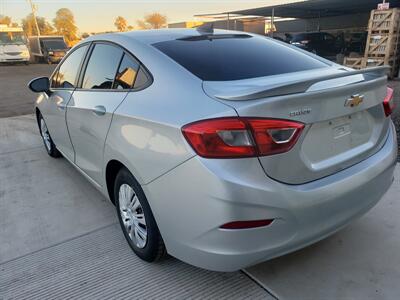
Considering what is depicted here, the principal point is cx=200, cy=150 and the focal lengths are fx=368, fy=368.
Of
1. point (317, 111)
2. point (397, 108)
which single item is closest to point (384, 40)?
point (397, 108)

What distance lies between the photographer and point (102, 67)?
298 centimetres

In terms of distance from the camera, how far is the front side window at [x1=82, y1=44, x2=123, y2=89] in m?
2.79

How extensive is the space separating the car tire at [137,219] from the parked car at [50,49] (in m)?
27.2

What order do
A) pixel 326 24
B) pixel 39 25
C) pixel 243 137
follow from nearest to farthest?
pixel 243 137
pixel 326 24
pixel 39 25

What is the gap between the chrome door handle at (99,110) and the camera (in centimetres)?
265

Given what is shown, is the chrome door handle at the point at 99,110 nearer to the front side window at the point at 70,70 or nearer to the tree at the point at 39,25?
the front side window at the point at 70,70

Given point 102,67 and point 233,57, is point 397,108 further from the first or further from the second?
point 102,67

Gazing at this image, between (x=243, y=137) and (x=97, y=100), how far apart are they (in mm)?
1469

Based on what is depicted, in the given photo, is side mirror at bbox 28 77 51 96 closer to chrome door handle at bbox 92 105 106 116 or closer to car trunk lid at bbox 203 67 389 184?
chrome door handle at bbox 92 105 106 116

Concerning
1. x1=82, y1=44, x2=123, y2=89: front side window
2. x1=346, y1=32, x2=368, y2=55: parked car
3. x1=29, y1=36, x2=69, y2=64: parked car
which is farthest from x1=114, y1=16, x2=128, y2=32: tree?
x1=82, y1=44, x2=123, y2=89: front side window

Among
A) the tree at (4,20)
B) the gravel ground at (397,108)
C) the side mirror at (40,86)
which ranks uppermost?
the tree at (4,20)

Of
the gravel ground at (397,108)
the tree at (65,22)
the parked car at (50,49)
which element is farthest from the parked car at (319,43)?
the tree at (65,22)

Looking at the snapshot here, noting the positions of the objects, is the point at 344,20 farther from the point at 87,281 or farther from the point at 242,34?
the point at 87,281

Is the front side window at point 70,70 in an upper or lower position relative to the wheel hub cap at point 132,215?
upper
